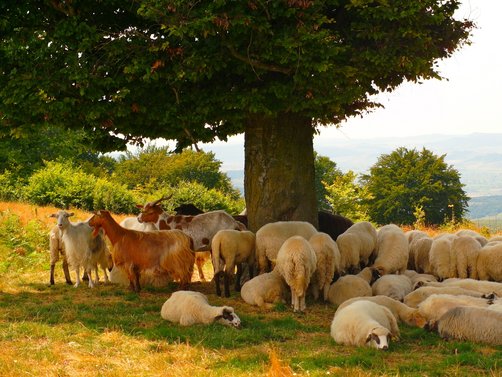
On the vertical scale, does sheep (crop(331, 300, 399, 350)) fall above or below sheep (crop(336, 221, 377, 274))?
below

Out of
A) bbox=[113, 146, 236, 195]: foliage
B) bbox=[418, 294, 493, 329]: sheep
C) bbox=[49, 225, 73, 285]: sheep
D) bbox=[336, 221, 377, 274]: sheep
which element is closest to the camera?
bbox=[418, 294, 493, 329]: sheep

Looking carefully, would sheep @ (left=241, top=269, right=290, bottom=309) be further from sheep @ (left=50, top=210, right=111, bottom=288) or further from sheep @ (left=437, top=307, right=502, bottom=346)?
sheep @ (left=50, top=210, right=111, bottom=288)

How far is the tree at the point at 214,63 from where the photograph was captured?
13.3m

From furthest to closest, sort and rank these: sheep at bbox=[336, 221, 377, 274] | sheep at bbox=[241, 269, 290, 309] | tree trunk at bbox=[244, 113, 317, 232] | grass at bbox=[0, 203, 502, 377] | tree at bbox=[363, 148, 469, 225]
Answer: tree at bbox=[363, 148, 469, 225] → tree trunk at bbox=[244, 113, 317, 232] → sheep at bbox=[336, 221, 377, 274] → sheep at bbox=[241, 269, 290, 309] → grass at bbox=[0, 203, 502, 377]

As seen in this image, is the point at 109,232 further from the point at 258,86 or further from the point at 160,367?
the point at 160,367

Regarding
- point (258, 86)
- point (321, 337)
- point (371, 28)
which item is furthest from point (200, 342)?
point (371, 28)

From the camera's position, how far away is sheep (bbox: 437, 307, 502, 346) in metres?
10.2

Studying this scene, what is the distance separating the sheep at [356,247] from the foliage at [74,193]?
80.2 ft

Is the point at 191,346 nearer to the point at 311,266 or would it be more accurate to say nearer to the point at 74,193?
the point at 311,266

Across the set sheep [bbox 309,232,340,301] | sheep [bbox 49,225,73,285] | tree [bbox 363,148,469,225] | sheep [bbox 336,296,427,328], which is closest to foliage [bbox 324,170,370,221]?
tree [bbox 363,148,469,225]

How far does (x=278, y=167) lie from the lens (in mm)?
15703

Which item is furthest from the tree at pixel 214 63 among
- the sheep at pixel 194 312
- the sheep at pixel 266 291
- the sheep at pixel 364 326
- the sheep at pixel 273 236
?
the sheep at pixel 364 326

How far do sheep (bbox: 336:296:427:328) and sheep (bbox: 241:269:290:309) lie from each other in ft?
6.38

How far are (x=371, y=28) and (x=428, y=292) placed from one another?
5486mm
